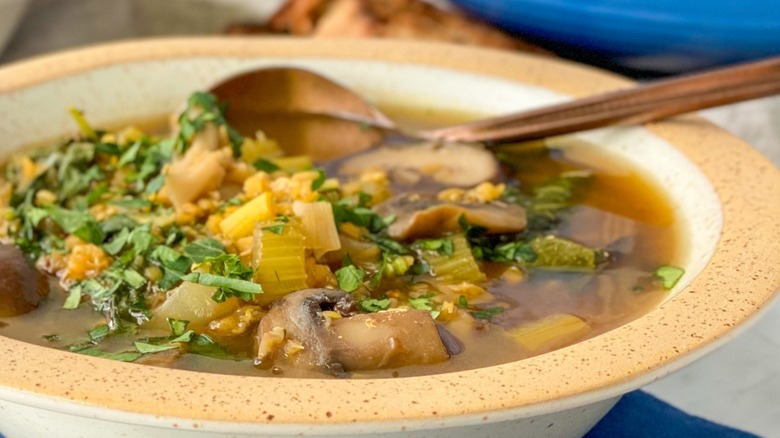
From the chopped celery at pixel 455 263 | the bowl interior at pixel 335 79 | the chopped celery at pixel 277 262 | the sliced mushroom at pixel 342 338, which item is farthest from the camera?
the bowl interior at pixel 335 79

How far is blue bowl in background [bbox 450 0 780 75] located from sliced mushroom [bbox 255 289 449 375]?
271cm

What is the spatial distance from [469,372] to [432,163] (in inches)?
57.7

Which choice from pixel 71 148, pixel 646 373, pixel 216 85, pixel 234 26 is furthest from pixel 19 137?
pixel 646 373

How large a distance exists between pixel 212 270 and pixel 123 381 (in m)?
0.59

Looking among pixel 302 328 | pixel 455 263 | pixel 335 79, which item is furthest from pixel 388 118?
pixel 302 328

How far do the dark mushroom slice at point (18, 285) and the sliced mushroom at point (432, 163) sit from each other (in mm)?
1080

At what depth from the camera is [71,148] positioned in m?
3.10

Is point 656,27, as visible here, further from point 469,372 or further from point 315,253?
point 469,372

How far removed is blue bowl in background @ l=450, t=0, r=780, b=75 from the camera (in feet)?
14.2

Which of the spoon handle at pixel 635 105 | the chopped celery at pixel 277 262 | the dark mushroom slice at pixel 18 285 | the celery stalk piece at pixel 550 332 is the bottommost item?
the dark mushroom slice at pixel 18 285

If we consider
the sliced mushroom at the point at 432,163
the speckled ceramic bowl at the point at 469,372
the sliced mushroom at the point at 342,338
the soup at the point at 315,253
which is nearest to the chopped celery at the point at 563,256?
the soup at the point at 315,253

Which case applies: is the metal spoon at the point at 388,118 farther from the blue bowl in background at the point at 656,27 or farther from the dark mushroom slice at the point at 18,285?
the blue bowl in background at the point at 656,27

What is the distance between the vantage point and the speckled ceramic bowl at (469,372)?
1.69 m

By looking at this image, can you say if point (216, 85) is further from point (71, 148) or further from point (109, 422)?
point (109, 422)
